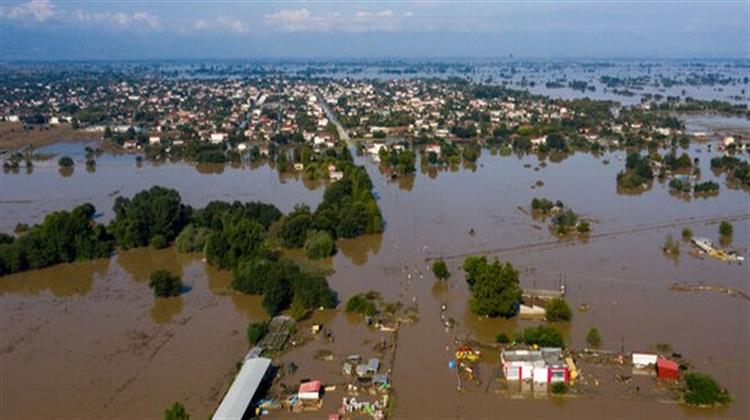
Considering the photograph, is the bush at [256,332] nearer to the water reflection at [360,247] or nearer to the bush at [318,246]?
the bush at [318,246]

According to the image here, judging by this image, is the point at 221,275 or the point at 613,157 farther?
the point at 613,157

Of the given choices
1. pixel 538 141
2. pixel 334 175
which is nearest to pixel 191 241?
pixel 334 175

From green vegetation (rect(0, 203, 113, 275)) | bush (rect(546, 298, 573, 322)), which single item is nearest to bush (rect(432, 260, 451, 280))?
bush (rect(546, 298, 573, 322))

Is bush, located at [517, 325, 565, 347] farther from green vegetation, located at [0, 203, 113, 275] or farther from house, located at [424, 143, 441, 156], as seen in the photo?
house, located at [424, 143, 441, 156]

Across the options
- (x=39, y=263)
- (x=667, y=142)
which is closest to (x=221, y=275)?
(x=39, y=263)

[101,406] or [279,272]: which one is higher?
[279,272]

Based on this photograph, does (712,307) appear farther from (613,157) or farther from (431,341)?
(613,157)
